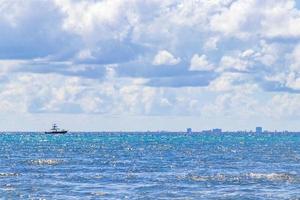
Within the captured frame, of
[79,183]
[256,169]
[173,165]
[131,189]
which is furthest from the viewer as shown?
[173,165]

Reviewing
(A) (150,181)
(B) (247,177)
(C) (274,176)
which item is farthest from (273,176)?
(A) (150,181)

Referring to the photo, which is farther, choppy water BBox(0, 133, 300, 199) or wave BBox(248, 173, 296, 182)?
wave BBox(248, 173, 296, 182)

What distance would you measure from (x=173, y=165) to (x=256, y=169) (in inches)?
570

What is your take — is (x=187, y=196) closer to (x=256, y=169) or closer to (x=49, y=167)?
(x=256, y=169)

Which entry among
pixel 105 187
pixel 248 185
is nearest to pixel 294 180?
pixel 248 185

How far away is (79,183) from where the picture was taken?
273 feet

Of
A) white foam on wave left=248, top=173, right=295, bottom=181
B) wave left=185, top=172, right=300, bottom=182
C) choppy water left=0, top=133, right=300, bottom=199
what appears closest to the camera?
choppy water left=0, top=133, right=300, bottom=199

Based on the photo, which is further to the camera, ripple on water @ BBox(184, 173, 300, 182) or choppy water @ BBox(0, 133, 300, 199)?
ripple on water @ BBox(184, 173, 300, 182)

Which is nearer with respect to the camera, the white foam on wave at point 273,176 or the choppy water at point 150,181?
the choppy water at point 150,181

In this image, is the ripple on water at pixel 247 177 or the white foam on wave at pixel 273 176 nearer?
the ripple on water at pixel 247 177

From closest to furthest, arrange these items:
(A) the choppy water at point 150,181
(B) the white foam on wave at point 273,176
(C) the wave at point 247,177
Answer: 1. (A) the choppy water at point 150,181
2. (C) the wave at point 247,177
3. (B) the white foam on wave at point 273,176

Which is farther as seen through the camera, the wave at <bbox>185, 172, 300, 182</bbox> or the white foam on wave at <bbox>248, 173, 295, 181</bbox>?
the white foam on wave at <bbox>248, 173, 295, 181</bbox>

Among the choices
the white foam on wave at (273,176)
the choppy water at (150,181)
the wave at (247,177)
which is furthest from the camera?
the white foam on wave at (273,176)

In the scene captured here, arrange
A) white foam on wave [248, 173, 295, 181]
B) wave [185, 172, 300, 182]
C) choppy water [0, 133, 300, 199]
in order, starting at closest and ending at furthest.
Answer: choppy water [0, 133, 300, 199], wave [185, 172, 300, 182], white foam on wave [248, 173, 295, 181]
